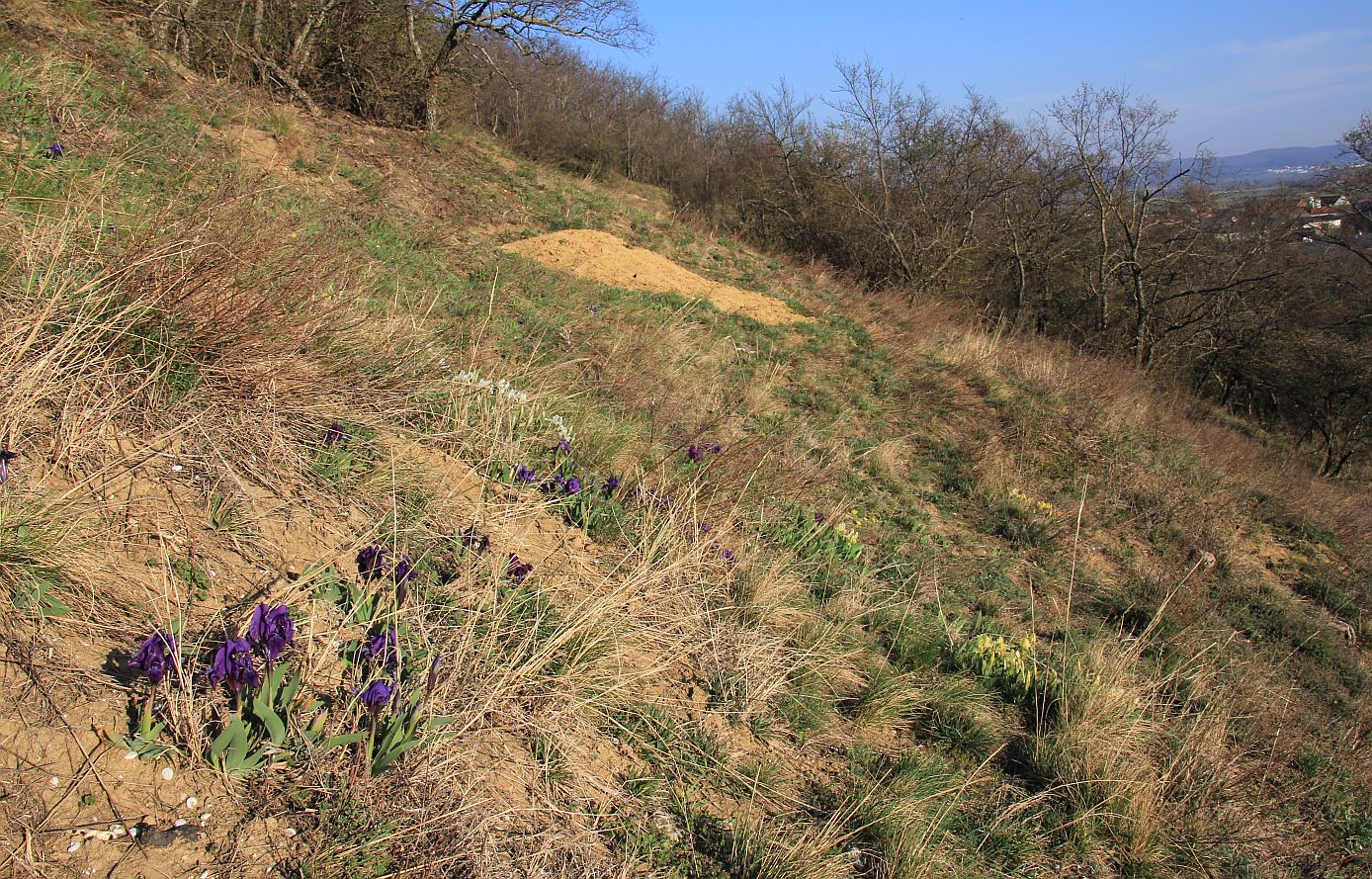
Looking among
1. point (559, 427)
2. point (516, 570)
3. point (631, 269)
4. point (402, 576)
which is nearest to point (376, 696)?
point (402, 576)

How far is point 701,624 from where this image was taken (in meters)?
2.98

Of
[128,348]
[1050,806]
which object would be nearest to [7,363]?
[128,348]

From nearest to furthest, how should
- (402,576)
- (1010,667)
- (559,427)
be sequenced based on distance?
(402,576)
(1010,667)
(559,427)

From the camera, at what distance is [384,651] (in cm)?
203

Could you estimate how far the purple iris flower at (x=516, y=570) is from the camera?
8.52 ft

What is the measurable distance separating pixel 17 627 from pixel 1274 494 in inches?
458

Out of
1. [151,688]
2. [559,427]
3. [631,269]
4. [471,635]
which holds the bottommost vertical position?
[471,635]

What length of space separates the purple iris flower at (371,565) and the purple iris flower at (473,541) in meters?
0.32

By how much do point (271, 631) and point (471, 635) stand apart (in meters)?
0.55

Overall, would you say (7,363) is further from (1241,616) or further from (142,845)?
(1241,616)

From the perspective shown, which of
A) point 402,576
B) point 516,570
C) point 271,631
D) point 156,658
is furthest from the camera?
point 516,570

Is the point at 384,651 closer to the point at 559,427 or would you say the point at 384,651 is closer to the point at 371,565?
the point at 371,565

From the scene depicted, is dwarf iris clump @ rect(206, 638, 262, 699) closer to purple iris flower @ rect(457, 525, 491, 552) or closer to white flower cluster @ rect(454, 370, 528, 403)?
purple iris flower @ rect(457, 525, 491, 552)

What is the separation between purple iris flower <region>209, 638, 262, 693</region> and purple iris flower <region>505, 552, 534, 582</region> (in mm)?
940
